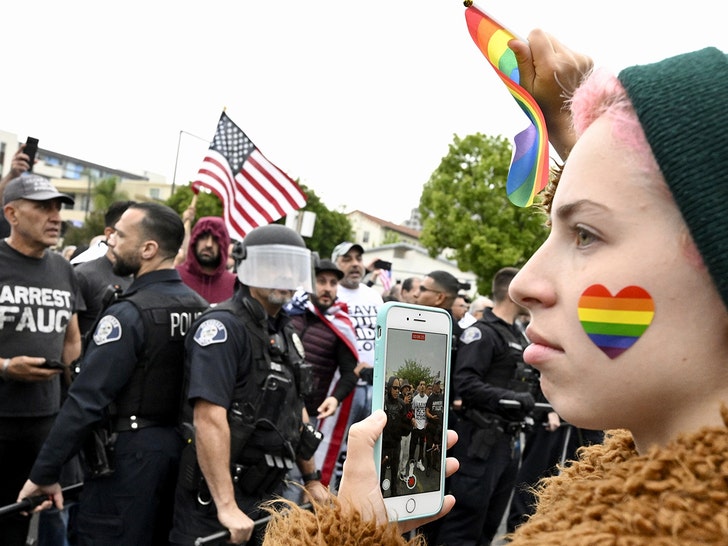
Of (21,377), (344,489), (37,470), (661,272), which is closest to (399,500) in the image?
(344,489)

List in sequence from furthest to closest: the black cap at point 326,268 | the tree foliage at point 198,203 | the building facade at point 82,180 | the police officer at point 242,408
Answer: the building facade at point 82,180 < the tree foliage at point 198,203 < the black cap at point 326,268 < the police officer at point 242,408

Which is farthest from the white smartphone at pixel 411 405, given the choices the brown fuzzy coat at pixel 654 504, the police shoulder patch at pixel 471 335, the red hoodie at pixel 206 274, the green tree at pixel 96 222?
the green tree at pixel 96 222

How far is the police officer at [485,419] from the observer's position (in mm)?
6029

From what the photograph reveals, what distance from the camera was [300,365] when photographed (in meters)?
4.05

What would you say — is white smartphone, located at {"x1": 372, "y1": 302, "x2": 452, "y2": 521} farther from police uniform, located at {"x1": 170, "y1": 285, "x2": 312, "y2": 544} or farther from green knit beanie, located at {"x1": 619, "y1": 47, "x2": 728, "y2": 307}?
police uniform, located at {"x1": 170, "y1": 285, "x2": 312, "y2": 544}

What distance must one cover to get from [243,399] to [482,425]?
9.37 ft

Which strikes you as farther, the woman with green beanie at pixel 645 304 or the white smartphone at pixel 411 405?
the white smartphone at pixel 411 405

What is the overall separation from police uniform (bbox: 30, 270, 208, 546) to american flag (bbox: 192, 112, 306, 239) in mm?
4030

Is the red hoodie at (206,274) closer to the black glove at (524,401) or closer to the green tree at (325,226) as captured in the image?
the black glove at (524,401)

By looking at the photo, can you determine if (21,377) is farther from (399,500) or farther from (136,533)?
(399,500)

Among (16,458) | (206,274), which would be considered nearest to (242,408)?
(16,458)

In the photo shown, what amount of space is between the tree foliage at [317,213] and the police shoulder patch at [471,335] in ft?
143

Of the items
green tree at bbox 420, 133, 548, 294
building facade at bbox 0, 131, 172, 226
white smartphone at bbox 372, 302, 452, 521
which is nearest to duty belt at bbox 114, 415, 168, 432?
white smartphone at bbox 372, 302, 452, 521

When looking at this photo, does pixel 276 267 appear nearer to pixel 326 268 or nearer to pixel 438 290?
pixel 326 268
